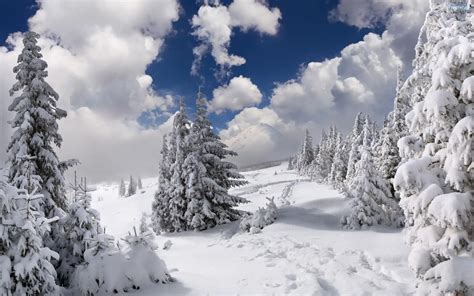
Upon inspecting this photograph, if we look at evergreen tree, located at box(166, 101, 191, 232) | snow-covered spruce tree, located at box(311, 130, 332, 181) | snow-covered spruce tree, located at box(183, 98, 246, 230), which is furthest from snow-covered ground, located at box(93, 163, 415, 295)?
snow-covered spruce tree, located at box(311, 130, 332, 181)

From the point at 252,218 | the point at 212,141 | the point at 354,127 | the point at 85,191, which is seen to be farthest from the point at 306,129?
the point at 85,191

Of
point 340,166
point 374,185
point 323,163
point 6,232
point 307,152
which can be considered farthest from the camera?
point 307,152

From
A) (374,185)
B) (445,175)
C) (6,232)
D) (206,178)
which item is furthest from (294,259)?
(206,178)

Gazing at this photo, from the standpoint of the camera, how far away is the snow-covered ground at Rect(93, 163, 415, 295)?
13.4 meters

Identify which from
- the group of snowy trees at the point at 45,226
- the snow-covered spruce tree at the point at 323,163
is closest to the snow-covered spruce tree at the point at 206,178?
the group of snowy trees at the point at 45,226

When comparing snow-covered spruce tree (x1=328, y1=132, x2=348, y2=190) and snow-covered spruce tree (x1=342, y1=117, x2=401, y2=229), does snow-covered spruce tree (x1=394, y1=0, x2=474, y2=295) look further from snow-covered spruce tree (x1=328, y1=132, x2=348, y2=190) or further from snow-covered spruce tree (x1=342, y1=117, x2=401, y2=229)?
snow-covered spruce tree (x1=328, y1=132, x2=348, y2=190)

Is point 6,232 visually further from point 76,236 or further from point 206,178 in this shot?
point 206,178

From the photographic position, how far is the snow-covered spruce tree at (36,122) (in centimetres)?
1862

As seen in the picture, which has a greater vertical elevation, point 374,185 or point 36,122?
point 36,122

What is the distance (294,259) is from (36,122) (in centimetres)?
1404

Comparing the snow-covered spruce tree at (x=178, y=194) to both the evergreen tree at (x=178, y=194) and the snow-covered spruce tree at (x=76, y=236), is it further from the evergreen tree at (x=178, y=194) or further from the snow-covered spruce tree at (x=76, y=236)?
the snow-covered spruce tree at (x=76, y=236)

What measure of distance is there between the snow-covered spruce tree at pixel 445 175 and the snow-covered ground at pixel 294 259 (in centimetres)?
380

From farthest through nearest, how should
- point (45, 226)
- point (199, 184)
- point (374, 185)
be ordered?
point (199, 184) → point (374, 185) → point (45, 226)

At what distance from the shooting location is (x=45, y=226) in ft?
36.0
